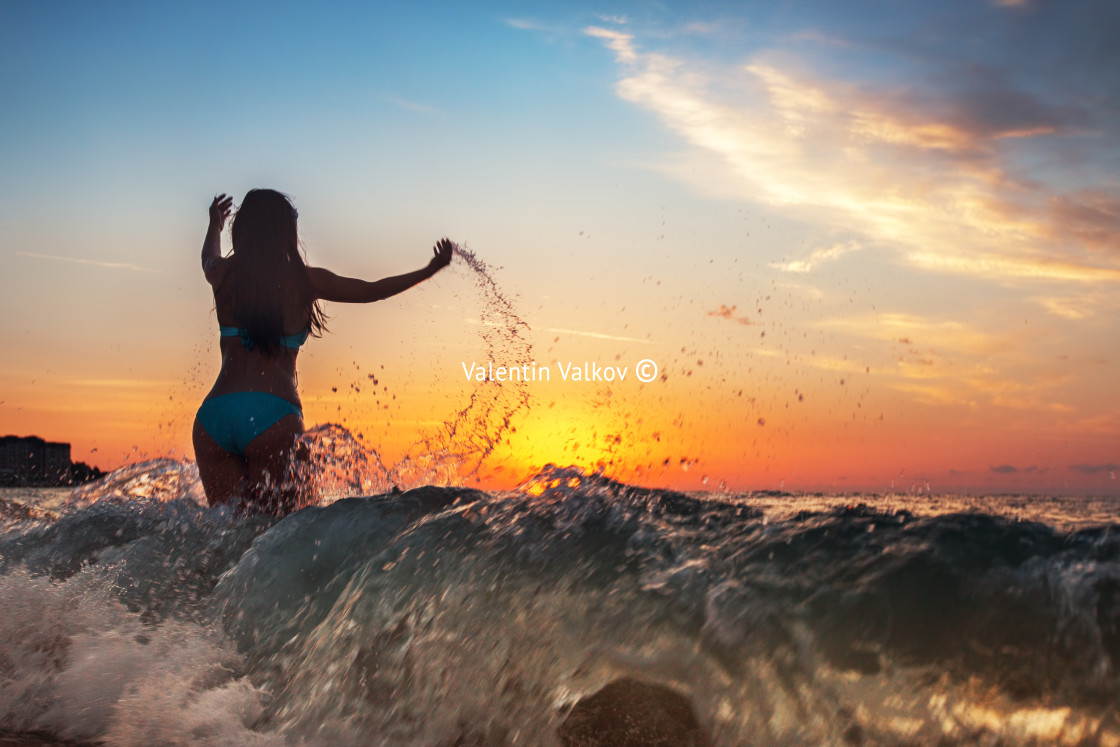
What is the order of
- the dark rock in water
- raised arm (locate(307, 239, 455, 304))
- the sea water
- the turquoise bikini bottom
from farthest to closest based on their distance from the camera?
raised arm (locate(307, 239, 455, 304)) → the turquoise bikini bottom → the dark rock in water → the sea water

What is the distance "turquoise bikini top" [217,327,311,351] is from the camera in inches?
174

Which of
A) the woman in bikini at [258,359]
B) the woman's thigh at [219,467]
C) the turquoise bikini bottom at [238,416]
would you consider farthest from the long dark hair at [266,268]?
the woman's thigh at [219,467]

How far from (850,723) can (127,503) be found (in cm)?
455

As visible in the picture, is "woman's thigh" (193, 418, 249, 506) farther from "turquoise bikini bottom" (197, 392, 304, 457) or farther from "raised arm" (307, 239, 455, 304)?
"raised arm" (307, 239, 455, 304)

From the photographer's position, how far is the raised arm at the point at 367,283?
15.3ft

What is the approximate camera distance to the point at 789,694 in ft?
6.75

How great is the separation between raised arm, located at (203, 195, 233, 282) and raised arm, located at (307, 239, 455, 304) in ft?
1.80


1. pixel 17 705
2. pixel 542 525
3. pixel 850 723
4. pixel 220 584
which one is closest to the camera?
pixel 850 723

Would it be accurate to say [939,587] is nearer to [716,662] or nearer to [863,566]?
[863,566]

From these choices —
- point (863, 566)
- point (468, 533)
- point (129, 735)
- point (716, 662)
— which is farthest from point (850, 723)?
point (129, 735)

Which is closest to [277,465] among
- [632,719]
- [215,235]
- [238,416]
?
[238,416]

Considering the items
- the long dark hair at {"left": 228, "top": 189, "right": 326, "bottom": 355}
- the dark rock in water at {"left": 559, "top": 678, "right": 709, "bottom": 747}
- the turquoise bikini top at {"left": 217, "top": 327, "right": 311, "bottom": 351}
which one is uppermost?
the long dark hair at {"left": 228, "top": 189, "right": 326, "bottom": 355}

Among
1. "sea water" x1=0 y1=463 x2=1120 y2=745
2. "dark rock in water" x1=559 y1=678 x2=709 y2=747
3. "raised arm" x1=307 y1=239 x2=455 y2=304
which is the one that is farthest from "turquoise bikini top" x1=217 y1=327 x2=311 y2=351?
"dark rock in water" x1=559 y1=678 x2=709 y2=747

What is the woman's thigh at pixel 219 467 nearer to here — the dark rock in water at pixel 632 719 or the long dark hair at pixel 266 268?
the long dark hair at pixel 266 268
